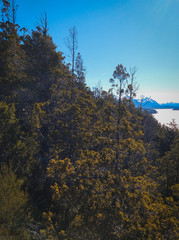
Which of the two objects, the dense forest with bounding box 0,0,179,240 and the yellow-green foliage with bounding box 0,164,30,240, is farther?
the yellow-green foliage with bounding box 0,164,30,240

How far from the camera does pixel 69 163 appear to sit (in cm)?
413

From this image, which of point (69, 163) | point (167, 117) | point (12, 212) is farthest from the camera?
point (167, 117)

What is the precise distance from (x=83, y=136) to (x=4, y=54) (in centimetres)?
790

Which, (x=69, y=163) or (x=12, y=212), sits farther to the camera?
(x=12, y=212)

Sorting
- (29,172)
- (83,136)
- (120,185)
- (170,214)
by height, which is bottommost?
(29,172)

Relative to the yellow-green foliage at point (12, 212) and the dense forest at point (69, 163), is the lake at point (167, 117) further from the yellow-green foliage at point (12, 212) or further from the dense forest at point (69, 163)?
the yellow-green foliage at point (12, 212)

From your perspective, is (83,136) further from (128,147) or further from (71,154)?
(128,147)

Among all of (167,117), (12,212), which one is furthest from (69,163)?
(167,117)

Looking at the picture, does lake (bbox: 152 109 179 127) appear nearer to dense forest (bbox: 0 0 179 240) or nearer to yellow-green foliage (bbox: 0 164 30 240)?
dense forest (bbox: 0 0 179 240)

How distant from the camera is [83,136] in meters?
6.84

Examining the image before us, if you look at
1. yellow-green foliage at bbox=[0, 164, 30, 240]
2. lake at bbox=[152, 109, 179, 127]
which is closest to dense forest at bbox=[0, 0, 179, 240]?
yellow-green foliage at bbox=[0, 164, 30, 240]

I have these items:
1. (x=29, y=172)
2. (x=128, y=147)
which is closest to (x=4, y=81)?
(x=29, y=172)

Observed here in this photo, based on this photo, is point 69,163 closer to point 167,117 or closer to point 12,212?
point 12,212

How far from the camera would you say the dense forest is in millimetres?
3559
